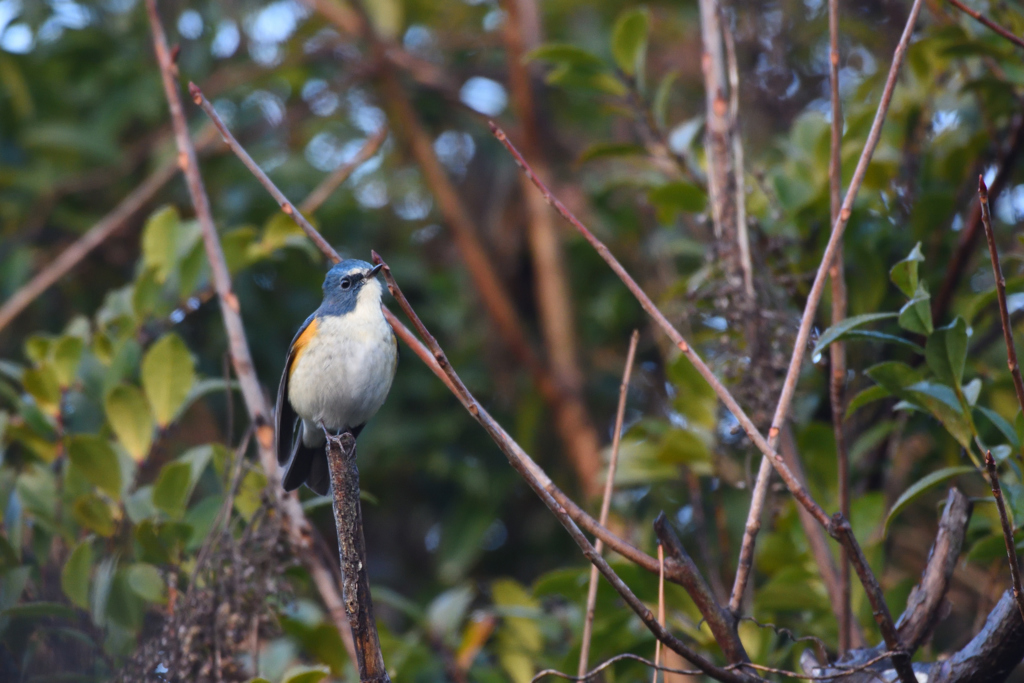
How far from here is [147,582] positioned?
321 centimetres

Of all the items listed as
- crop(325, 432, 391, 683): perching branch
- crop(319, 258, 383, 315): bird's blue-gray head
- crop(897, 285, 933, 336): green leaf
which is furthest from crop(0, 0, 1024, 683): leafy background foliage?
crop(325, 432, 391, 683): perching branch

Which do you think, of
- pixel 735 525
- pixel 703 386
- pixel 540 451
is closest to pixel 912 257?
pixel 703 386

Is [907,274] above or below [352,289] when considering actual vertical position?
below

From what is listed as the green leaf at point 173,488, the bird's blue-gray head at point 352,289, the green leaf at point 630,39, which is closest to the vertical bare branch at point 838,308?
the green leaf at point 630,39

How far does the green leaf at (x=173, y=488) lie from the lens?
3.34 meters

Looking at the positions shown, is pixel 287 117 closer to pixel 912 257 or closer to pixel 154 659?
pixel 154 659

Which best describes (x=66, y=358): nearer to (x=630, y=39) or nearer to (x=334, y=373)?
(x=334, y=373)

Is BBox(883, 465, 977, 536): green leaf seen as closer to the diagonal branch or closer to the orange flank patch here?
the diagonal branch

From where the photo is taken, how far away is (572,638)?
403cm

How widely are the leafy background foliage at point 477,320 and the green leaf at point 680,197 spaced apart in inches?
0.5

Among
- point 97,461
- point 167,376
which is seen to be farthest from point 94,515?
point 167,376

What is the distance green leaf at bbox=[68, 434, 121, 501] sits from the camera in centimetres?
338

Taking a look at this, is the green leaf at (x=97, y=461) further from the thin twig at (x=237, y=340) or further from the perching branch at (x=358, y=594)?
the perching branch at (x=358, y=594)

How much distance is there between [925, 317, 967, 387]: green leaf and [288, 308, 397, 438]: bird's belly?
64.6 inches
